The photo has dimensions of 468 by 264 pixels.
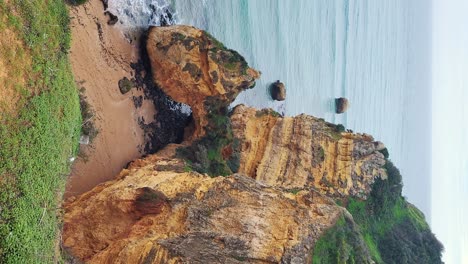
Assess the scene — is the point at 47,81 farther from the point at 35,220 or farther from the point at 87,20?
the point at 87,20

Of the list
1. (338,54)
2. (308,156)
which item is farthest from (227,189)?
(338,54)

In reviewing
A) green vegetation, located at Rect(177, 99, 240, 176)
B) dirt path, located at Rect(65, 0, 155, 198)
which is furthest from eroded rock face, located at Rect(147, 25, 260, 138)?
dirt path, located at Rect(65, 0, 155, 198)

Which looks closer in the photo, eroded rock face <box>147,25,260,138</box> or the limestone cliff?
the limestone cliff

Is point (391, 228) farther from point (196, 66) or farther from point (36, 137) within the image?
point (36, 137)

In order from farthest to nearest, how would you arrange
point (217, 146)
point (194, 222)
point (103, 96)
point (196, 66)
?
point (217, 146)
point (196, 66)
point (103, 96)
point (194, 222)

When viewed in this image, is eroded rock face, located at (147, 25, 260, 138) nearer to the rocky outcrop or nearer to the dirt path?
the dirt path
